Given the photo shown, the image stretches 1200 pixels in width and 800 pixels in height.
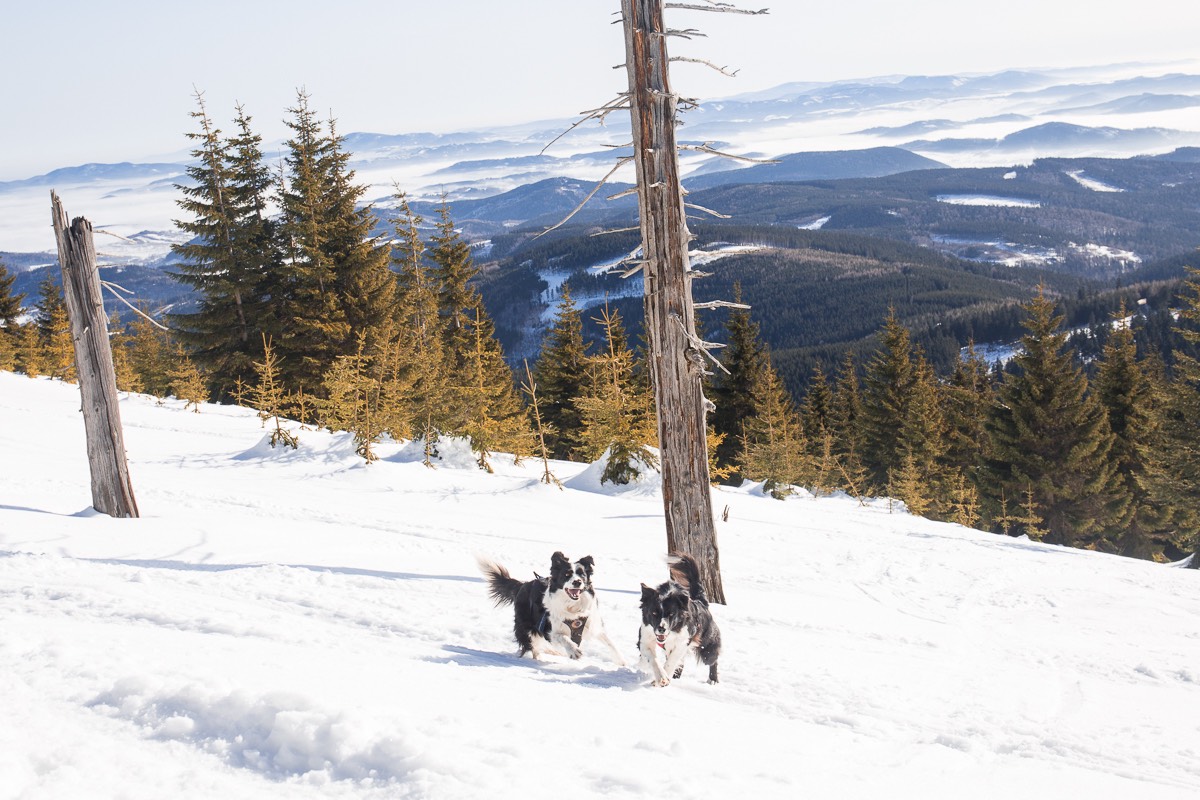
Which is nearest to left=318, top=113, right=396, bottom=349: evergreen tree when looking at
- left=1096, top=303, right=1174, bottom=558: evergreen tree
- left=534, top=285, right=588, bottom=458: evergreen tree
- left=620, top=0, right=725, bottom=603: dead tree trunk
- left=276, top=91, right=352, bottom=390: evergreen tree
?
left=276, top=91, right=352, bottom=390: evergreen tree

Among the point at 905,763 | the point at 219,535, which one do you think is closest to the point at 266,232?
the point at 219,535

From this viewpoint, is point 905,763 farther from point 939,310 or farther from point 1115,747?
point 939,310

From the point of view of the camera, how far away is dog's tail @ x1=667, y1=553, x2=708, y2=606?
6055 millimetres

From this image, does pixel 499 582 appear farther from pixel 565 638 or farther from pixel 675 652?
pixel 675 652

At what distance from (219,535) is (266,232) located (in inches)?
955

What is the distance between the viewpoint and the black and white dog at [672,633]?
208 inches

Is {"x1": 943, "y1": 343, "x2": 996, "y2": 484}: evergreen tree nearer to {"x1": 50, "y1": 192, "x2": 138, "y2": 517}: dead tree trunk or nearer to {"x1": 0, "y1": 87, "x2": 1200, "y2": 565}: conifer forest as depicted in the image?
{"x1": 0, "y1": 87, "x2": 1200, "y2": 565}: conifer forest

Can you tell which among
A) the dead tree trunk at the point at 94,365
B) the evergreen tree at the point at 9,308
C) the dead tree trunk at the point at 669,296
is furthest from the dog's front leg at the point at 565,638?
the evergreen tree at the point at 9,308

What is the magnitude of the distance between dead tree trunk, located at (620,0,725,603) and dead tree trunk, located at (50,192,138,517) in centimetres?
718

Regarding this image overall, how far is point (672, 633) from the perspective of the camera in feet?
17.6

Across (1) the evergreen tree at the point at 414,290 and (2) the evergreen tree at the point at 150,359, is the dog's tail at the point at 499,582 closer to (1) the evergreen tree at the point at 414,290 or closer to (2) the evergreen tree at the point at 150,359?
(1) the evergreen tree at the point at 414,290

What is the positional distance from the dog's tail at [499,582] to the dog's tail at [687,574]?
4.29ft

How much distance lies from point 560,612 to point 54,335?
4595cm

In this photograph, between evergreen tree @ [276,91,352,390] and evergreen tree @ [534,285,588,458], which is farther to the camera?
evergreen tree @ [534,285,588,458]
